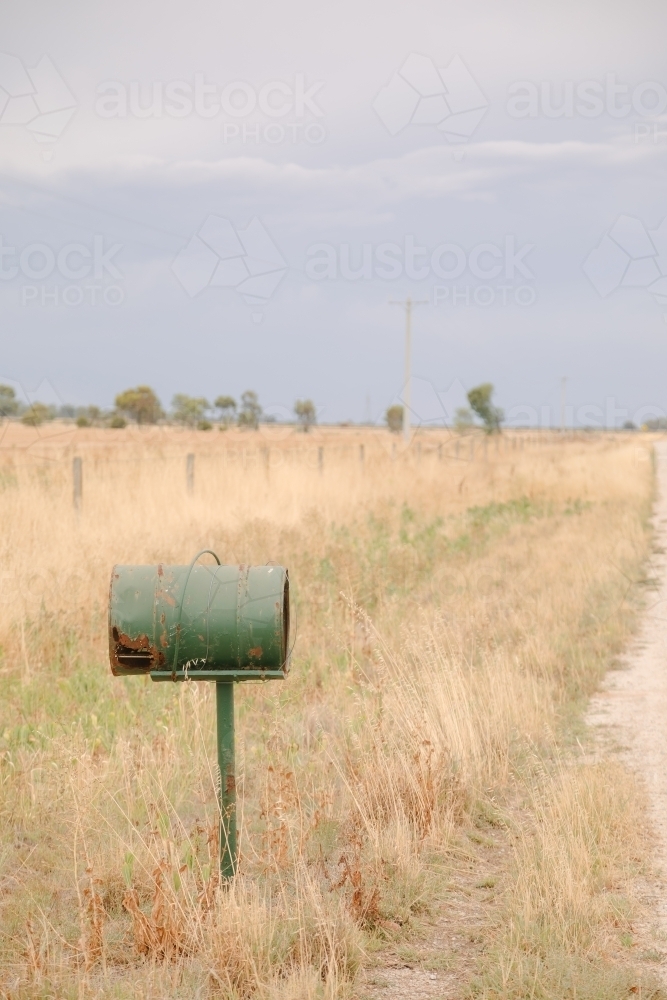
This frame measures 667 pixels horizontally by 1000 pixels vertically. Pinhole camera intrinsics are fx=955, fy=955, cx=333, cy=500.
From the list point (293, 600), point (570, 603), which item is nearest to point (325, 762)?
point (293, 600)

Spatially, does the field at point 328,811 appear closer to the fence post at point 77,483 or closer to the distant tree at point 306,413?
the fence post at point 77,483

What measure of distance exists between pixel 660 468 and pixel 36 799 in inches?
1245

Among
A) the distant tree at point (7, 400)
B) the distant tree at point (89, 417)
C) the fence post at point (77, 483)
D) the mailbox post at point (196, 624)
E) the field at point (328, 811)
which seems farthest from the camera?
the distant tree at point (89, 417)

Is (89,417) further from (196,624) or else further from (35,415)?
(196,624)

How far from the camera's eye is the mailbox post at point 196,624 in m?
3.33

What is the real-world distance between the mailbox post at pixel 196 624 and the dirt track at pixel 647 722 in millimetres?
1677

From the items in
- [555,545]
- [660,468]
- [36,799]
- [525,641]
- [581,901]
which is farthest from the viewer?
[660,468]

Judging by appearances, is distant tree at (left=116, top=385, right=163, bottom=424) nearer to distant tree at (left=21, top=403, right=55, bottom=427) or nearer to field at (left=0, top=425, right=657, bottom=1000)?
distant tree at (left=21, top=403, right=55, bottom=427)

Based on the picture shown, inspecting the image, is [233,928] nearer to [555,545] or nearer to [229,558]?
[229,558]

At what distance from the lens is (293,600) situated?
858cm

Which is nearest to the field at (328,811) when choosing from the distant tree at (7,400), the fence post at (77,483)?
the fence post at (77,483)

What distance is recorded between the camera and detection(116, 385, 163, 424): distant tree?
5300cm

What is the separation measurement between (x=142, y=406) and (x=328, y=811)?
5052 centimetres

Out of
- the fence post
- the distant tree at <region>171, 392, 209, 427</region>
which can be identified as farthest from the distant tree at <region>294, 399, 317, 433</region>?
the fence post
